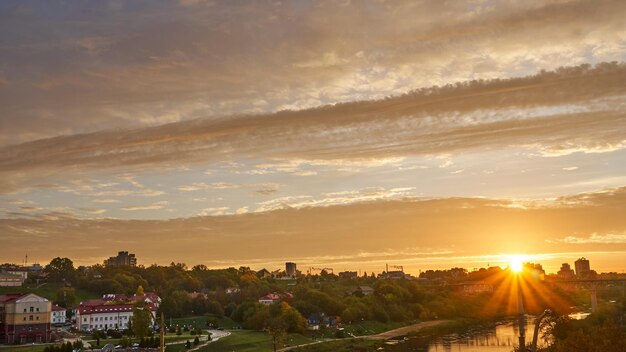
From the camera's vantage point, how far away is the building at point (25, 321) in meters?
90.5

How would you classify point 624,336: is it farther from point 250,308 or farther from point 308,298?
point 308,298

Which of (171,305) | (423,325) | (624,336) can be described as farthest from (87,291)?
(624,336)

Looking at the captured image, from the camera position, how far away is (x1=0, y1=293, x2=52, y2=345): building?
90.5 meters

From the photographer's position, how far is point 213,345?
93125 millimetres

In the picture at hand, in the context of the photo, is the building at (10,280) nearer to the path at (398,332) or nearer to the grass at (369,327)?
the grass at (369,327)

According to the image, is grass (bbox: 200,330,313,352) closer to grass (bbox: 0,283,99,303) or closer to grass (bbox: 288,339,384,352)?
grass (bbox: 288,339,384,352)

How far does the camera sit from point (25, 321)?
91.1 meters

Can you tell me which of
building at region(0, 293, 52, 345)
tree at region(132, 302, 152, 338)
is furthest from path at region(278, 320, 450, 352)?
building at region(0, 293, 52, 345)

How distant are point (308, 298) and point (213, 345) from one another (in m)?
58.9

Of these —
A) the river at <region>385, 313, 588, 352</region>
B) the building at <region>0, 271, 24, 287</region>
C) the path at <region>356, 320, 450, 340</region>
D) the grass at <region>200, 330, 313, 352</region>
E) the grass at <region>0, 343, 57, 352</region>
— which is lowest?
the path at <region>356, 320, 450, 340</region>

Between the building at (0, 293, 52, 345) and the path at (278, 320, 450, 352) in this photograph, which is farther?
the path at (278, 320, 450, 352)

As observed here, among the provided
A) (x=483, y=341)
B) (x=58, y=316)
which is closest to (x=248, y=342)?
(x=483, y=341)

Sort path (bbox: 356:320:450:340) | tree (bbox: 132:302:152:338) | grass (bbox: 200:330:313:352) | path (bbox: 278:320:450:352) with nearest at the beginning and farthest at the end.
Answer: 1. tree (bbox: 132:302:152:338)
2. grass (bbox: 200:330:313:352)
3. path (bbox: 278:320:450:352)
4. path (bbox: 356:320:450:340)

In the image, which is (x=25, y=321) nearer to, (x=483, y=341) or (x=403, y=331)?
(x=483, y=341)
